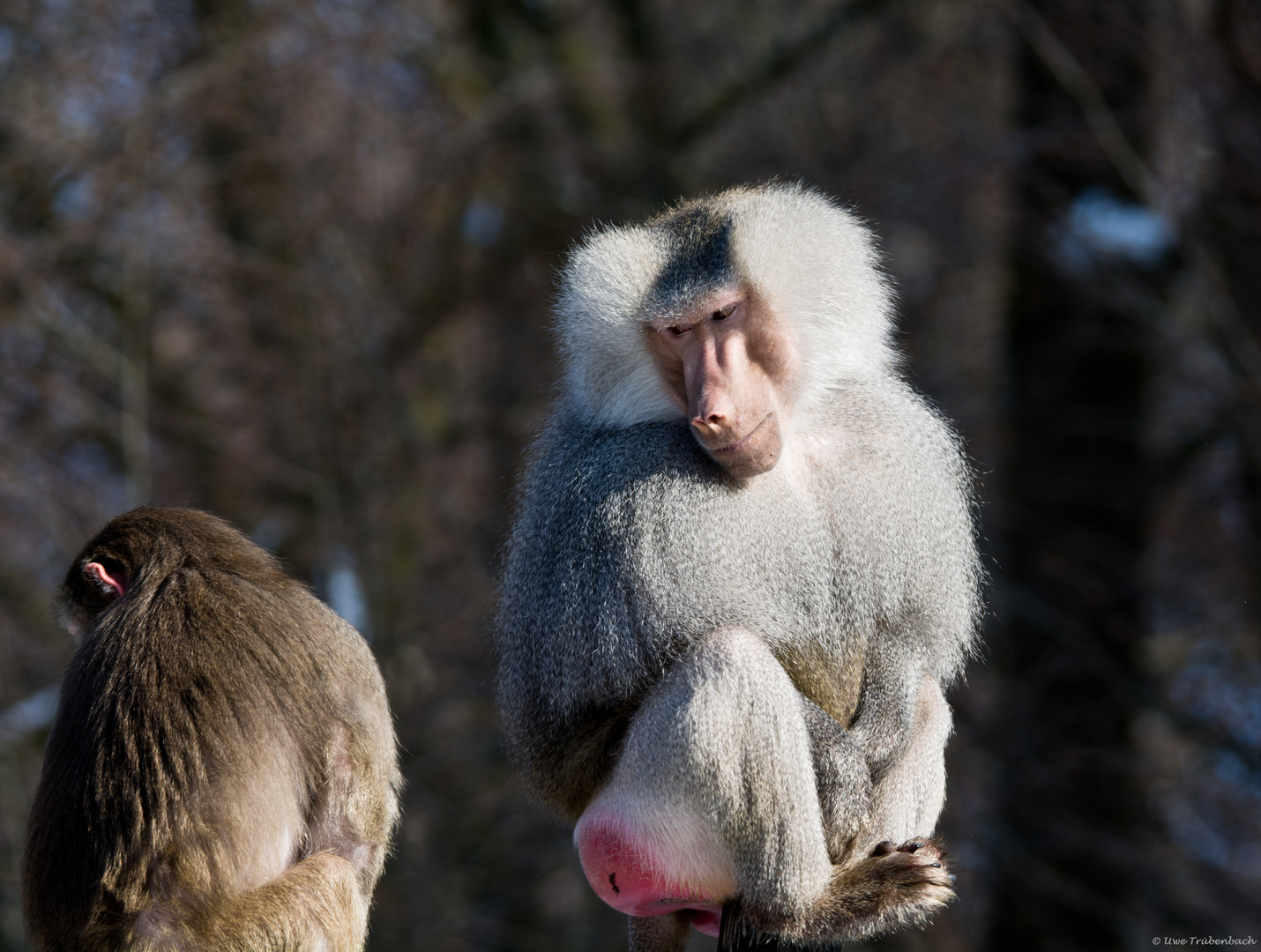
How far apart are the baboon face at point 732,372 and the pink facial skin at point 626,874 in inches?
35.9

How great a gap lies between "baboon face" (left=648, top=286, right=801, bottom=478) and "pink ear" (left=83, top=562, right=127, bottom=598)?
1630 millimetres

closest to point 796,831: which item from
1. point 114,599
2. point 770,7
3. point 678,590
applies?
point 678,590

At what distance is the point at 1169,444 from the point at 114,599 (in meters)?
8.85

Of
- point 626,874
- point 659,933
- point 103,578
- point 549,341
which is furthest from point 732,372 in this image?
point 549,341

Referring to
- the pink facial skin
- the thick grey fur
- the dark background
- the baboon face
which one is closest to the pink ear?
the thick grey fur

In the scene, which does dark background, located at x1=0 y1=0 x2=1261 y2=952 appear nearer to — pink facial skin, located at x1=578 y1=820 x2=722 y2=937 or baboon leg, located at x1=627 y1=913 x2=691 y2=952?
baboon leg, located at x1=627 y1=913 x2=691 y2=952

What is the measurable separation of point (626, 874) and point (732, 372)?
122cm

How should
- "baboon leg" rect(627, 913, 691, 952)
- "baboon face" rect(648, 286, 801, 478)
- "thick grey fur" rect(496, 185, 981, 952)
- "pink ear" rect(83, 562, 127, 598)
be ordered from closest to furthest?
"thick grey fur" rect(496, 185, 981, 952), "baboon face" rect(648, 286, 801, 478), "baboon leg" rect(627, 913, 691, 952), "pink ear" rect(83, 562, 127, 598)

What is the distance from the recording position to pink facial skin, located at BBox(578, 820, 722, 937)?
9.82 feet

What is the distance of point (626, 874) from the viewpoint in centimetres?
303

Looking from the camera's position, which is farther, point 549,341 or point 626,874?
point 549,341

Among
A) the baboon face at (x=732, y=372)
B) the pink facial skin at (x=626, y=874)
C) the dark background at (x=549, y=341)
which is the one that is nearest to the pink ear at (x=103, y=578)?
the pink facial skin at (x=626, y=874)

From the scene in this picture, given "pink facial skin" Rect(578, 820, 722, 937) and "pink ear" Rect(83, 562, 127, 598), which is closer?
"pink facial skin" Rect(578, 820, 722, 937)

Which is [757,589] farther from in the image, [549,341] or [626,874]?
[549,341]
